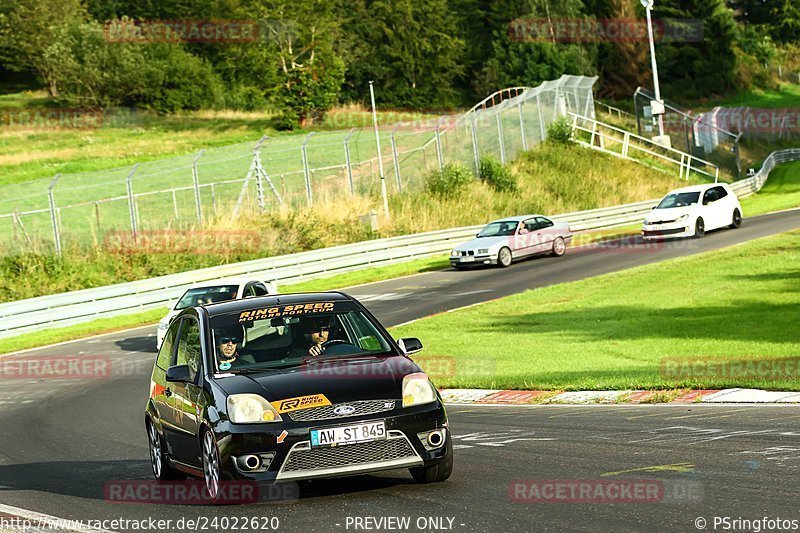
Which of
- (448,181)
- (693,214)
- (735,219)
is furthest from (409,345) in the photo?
(448,181)

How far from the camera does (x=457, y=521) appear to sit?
23.7 ft

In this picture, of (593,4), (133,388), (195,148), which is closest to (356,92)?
(593,4)

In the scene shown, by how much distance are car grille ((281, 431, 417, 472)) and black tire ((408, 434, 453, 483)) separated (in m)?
0.46

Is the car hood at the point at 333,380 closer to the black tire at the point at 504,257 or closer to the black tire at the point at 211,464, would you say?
the black tire at the point at 211,464

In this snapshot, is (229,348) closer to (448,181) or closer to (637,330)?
(637,330)

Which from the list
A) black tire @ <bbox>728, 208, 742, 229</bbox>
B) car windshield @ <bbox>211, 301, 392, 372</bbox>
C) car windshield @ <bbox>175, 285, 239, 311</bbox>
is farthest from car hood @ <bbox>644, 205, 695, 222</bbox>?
car windshield @ <bbox>211, 301, 392, 372</bbox>

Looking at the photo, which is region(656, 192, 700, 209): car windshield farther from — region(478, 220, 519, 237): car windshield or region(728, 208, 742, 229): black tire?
region(478, 220, 519, 237): car windshield

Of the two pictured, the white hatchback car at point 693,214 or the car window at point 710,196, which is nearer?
the white hatchback car at point 693,214

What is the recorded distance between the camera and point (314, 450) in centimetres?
802

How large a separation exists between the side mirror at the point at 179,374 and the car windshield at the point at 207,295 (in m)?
14.1

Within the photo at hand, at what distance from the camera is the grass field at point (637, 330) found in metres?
14.9

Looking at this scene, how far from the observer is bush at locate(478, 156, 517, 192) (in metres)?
50.6

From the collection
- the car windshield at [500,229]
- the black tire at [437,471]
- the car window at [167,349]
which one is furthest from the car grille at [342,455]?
the car windshield at [500,229]

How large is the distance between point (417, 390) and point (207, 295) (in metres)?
15.7
